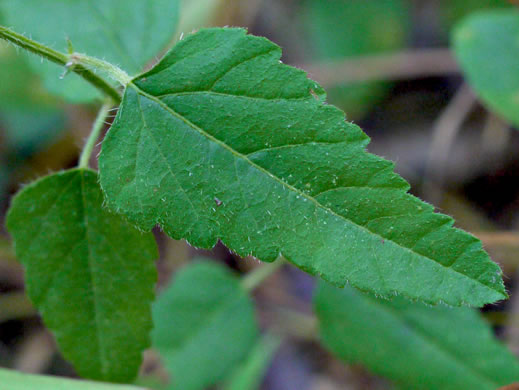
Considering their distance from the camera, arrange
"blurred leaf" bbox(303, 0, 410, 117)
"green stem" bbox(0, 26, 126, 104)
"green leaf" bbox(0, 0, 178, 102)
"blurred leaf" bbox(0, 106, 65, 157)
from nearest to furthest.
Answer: "green stem" bbox(0, 26, 126, 104) → "green leaf" bbox(0, 0, 178, 102) → "blurred leaf" bbox(0, 106, 65, 157) → "blurred leaf" bbox(303, 0, 410, 117)

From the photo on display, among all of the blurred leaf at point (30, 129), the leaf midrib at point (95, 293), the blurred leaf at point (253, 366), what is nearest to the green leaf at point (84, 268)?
the leaf midrib at point (95, 293)

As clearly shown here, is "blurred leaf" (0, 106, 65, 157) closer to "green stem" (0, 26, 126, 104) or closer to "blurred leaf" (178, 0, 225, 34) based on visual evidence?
"blurred leaf" (178, 0, 225, 34)

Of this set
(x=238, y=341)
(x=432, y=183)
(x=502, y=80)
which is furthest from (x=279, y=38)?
(x=238, y=341)

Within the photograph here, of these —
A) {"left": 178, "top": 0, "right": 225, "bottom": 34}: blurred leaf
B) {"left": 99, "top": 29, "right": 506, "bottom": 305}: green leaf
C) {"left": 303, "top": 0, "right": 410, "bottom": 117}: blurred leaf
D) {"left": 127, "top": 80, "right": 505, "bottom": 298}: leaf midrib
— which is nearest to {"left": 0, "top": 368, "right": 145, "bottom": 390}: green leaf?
{"left": 99, "top": 29, "right": 506, "bottom": 305}: green leaf

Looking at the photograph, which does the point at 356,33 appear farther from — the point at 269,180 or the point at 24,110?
the point at 269,180

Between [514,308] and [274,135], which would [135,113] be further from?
[514,308]

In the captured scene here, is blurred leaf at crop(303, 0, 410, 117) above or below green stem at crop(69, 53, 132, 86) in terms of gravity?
below
